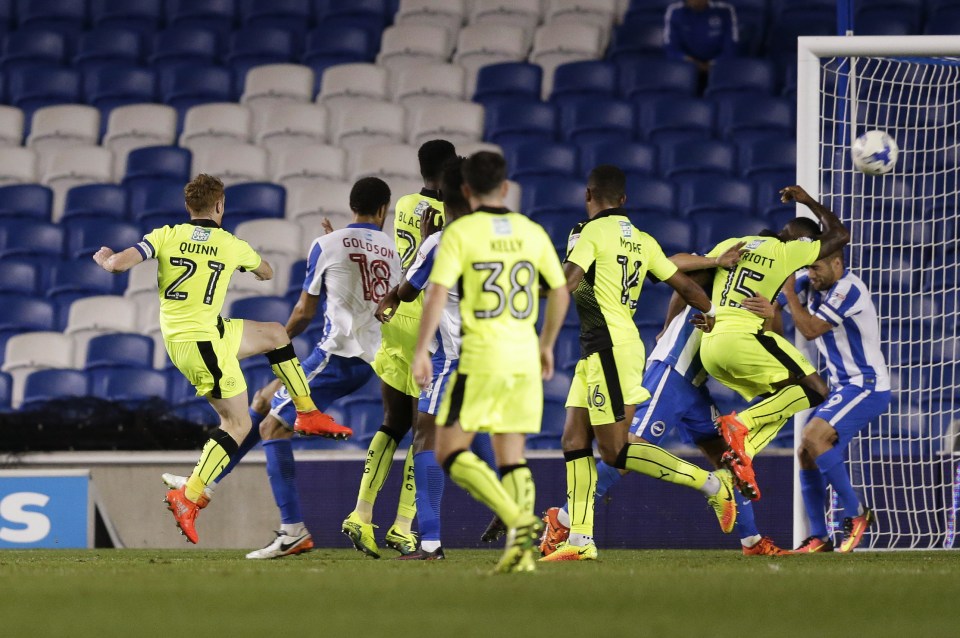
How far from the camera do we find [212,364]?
24.9ft

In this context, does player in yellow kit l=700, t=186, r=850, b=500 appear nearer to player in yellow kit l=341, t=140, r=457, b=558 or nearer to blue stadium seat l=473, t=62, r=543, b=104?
player in yellow kit l=341, t=140, r=457, b=558

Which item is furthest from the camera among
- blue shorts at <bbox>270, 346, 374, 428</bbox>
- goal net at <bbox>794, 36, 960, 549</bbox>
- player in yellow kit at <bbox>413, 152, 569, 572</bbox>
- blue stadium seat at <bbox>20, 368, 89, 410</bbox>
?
blue stadium seat at <bbox>20, 368, 89, 410</bbox>

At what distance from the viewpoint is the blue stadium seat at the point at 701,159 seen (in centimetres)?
1255

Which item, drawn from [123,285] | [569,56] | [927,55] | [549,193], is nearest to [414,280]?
[927,55]

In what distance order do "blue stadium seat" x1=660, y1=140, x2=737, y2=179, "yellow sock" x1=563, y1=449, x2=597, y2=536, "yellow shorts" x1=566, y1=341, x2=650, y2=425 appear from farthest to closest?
"blue stadium seat" x1=660, y1=140, x2=737, y2=179, "yellow sock" x1=563, y1=449, x2=597, y2=536, "yellow shorts" x1=566, y1=341, x2=650, y2=425

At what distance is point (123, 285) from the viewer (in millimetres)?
12773

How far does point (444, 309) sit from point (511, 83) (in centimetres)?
697

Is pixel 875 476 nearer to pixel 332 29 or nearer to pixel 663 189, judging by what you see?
pixel 663 189

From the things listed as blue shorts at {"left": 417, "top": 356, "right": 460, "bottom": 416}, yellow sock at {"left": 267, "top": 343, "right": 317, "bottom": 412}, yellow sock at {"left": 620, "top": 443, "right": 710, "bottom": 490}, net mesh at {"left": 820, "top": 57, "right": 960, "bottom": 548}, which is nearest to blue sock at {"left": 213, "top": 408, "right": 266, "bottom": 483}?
yellow sock at {"left": 267, "top": 343, "right": 317, "bottom": 412}

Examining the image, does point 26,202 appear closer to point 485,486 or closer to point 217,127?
point 217,127

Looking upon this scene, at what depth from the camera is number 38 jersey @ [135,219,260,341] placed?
753 centimetres

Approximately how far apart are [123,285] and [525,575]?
843 cm

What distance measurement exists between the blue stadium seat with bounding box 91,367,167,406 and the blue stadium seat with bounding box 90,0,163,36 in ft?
18.1

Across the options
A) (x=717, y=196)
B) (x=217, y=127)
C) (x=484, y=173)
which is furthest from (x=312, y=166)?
(x=484, y=173)
